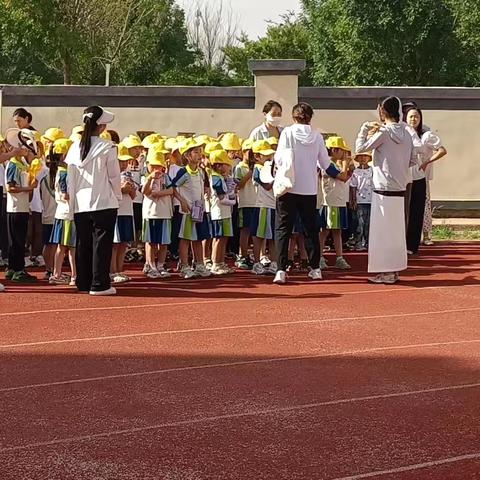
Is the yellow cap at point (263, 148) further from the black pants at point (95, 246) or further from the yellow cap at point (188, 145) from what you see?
the black pants at point (95, 246)

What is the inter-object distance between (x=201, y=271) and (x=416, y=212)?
3402mm

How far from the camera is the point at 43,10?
34.8m

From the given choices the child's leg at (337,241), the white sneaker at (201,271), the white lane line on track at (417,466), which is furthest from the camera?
the child's leg at (337,241)

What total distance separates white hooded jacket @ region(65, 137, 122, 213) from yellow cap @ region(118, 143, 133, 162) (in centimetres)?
175

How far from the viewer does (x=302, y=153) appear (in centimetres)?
1155

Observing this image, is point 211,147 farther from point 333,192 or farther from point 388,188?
point 388,188

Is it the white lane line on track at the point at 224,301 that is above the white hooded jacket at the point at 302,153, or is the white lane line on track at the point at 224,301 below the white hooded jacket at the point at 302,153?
below

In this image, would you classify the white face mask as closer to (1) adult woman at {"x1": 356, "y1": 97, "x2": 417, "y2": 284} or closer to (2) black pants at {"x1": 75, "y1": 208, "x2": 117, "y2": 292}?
(1) adult woman at {"x1": 356, "y1": 97, "x2": 417, "y2": 284}

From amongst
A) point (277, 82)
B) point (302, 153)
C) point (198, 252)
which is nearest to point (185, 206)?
point (198, 252)

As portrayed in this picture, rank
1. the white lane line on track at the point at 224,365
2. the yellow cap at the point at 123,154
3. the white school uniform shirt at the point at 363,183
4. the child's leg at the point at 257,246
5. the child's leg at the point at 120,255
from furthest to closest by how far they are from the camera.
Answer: the white school uniform shirt at the point at 363,183 < the child's leg at the point at 257,246 < the yellow cap at the point at 123,154 < the child's leg at the point at 120,255 < the white lane line on track at the point at 224,365

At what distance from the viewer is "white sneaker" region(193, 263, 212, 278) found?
1230 cm

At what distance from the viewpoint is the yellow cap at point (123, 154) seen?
1252 cm

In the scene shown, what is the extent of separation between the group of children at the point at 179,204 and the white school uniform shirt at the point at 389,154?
3.94ft

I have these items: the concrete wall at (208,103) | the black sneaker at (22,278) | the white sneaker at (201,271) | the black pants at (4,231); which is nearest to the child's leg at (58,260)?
the black sneaker at (22,278)
